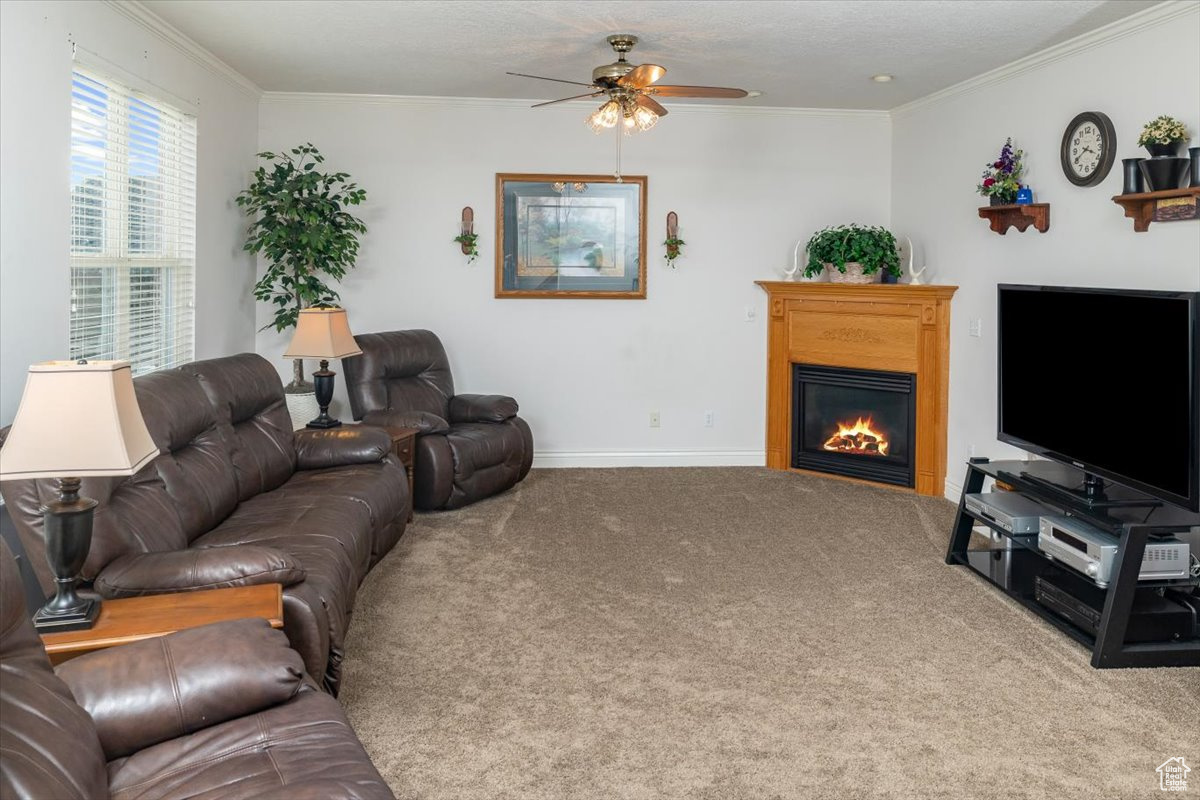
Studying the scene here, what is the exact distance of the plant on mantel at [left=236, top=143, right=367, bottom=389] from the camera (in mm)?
5941

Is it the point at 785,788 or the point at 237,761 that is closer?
the point at 237,761

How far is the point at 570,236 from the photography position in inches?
270

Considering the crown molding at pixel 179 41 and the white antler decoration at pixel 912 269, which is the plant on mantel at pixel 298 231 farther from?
the white antler decoration at pixel 912 269

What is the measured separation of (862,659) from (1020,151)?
3158 mm

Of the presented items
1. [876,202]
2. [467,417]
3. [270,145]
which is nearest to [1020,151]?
[876,202]

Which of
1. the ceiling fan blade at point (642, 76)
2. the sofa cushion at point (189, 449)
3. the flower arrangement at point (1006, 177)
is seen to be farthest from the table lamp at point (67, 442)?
the flower arrangement at point (1006, 177)

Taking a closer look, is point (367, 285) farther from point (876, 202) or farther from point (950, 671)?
point (950, 671)

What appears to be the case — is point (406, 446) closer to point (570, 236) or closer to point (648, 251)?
point (570, 236)

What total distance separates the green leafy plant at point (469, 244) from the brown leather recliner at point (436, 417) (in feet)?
2.15

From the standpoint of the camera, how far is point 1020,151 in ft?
17.5

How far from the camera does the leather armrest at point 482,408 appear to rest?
6133 mm

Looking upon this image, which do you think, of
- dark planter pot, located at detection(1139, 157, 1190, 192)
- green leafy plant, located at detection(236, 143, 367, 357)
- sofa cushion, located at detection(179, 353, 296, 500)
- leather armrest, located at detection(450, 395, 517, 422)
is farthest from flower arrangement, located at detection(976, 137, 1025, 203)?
sofa cushion, located at detection(179, 353, 296, 500)

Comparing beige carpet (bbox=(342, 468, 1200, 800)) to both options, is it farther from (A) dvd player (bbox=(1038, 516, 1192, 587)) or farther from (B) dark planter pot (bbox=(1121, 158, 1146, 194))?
(B) dark planter pot (bbox=(1121, 158, 1146, 194))

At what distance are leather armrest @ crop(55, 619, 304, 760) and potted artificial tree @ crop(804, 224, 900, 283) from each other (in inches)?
201
